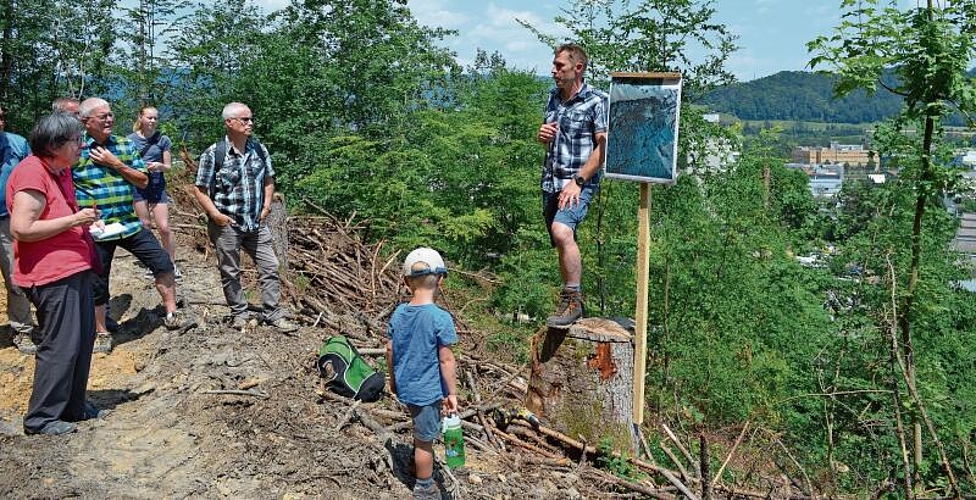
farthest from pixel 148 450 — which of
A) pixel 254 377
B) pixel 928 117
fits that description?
pixel 928 117

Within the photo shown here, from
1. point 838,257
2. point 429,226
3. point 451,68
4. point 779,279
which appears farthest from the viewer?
point 451,68

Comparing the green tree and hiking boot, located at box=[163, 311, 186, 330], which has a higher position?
the green tree

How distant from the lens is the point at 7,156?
19.3 ft

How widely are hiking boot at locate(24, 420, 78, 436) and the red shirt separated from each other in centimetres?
88

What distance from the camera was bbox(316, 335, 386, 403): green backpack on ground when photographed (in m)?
5.53

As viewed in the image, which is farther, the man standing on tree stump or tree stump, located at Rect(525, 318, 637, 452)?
tree stump, located at Rect(525, 318, 637, 452)

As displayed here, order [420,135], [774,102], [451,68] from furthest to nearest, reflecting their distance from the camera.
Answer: [774,102], [451,68], [420,135]

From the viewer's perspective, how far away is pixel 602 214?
9.92 meters

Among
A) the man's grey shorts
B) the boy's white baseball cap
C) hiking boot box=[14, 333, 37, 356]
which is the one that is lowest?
hiking boot box=[14, 333, 37, 356]

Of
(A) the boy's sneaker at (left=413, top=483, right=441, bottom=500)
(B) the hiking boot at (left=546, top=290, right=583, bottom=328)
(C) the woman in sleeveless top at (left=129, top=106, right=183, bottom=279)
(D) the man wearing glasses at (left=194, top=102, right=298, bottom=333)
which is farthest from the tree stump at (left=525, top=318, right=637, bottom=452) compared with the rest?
(C) the woman in sleeveless top at (left=129, top=106, right=183, bottom=279)

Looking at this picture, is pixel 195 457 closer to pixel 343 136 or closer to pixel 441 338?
pixel 441 338

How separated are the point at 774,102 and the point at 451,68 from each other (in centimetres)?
17733

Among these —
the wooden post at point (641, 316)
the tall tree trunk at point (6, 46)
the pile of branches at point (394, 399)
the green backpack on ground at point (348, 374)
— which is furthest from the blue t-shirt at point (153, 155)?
the tall tree trunk at point (6, 46)

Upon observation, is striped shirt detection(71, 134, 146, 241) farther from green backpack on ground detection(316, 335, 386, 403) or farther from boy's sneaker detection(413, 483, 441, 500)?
boy's sneaker detection(413, 483, 441, 500)
